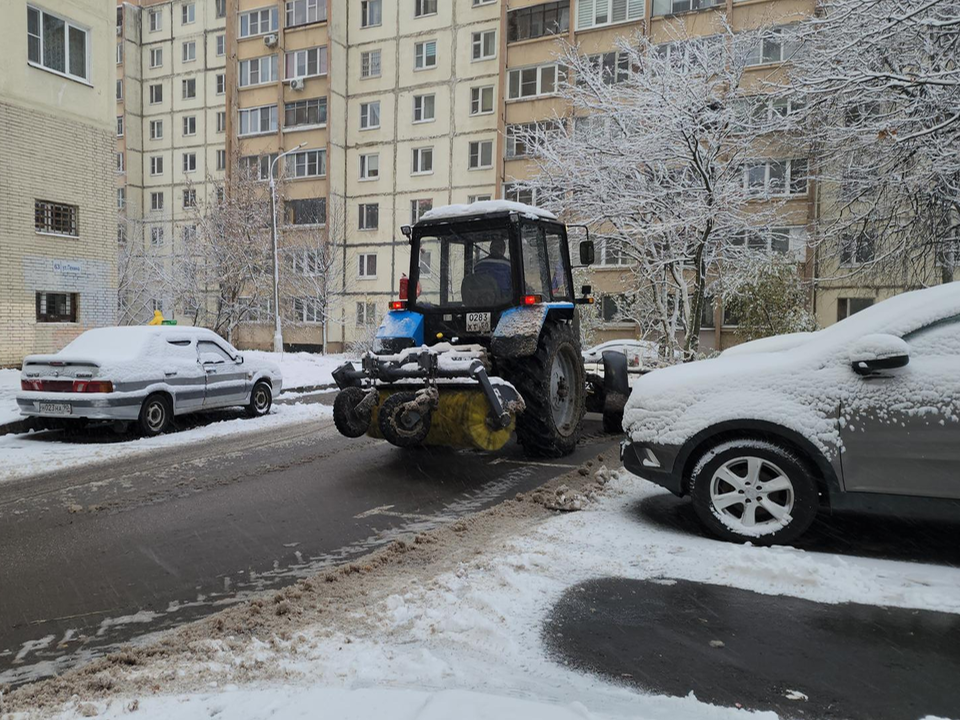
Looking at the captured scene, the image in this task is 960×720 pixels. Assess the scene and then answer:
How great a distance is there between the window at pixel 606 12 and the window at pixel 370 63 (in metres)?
12.4

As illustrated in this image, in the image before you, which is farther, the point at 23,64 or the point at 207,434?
the point at 23,64

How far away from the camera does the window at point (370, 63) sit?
39.8 m

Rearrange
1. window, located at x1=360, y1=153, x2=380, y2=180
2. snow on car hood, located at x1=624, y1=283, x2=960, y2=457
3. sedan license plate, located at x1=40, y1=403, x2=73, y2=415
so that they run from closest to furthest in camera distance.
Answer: snow on car hood, located at x1=624, y1=283, x2=960, y2=457, sedan license plate, located at x1=40, y1=403, x2=73, y2=415, window, located at x1=360, y1=153, x2=380, y2=180

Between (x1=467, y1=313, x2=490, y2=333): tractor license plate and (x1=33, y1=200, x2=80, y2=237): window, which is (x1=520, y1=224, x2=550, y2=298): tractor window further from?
(x1=33, y1=200, x2=80, y2=237): window

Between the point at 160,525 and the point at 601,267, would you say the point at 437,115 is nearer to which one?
the point at 601,267

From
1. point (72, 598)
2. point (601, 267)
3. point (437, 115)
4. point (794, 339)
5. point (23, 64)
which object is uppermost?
point (437, 115)

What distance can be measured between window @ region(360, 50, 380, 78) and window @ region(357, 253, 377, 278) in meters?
9.67

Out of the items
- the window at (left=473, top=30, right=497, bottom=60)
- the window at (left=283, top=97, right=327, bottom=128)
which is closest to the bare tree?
the window at (left=473, top=30, right=497, bottom=60)

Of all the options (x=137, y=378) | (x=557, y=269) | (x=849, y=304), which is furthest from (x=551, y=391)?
(x=849, y=304)

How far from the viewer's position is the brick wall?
715 inches

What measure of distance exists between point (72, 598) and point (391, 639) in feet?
6.70

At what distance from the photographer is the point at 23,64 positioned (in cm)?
1836

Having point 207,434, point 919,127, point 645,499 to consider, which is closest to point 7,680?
point 645,499

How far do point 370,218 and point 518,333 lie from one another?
3302 centimetres
